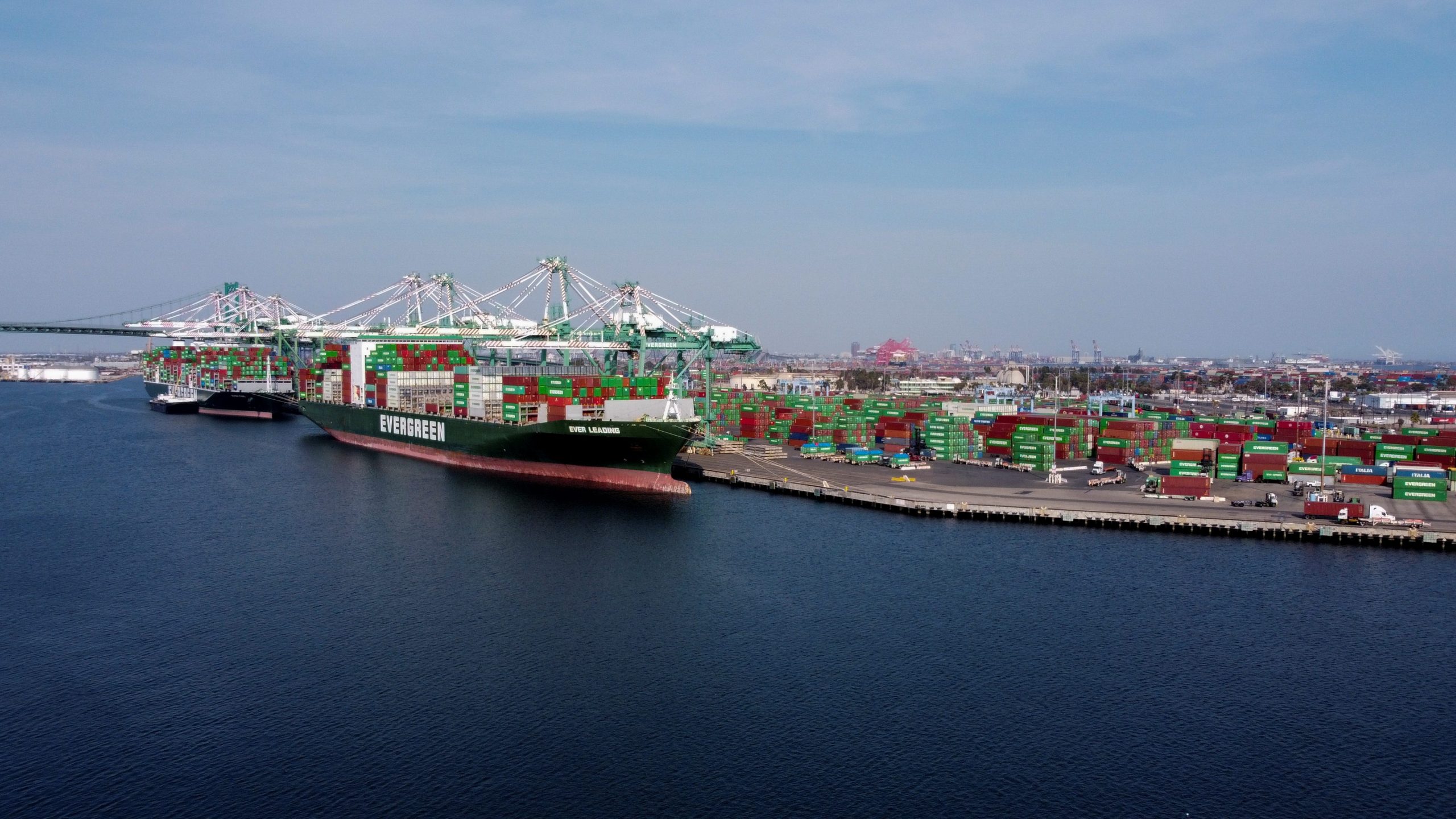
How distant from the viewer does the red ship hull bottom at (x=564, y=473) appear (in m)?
36.6

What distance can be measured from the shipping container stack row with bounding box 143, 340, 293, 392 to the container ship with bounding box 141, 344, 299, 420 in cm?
4

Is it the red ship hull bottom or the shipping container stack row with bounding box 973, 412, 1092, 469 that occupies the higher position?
the shipping container stack row with bounding box 973, 412, 1092, 469

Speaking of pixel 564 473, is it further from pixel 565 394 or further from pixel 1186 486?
pixel 1186 486

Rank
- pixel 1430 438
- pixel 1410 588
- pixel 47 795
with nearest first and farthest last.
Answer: pixel 47 795 < pixel 1410 588 < pixel 1430 438

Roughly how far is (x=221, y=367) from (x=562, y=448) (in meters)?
52.5

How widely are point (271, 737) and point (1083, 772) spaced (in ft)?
39.0

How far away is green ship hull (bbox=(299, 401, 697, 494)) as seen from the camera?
117ft

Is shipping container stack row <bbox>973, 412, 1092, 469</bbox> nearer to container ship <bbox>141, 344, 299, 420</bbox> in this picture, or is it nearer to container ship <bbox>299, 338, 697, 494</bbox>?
container ship <bbox>299, 338, 697, 494</bbox>

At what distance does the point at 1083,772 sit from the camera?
573 inches

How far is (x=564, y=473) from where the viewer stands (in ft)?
129

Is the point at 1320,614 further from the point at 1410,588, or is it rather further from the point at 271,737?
the point at 271,737

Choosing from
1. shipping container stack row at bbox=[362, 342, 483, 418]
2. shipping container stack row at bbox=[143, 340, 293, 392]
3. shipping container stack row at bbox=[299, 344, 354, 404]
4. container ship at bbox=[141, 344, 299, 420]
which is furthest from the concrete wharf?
shipping container stack row at bbox=[143, 340, 293, 392]

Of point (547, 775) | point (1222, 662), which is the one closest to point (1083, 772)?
point (1222, 662)

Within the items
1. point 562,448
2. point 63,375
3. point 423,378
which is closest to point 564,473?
point 562,448
